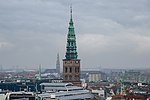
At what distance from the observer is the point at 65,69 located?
90.1 metres

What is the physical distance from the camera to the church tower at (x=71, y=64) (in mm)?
89750

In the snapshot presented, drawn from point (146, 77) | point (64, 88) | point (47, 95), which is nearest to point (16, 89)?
point (64, 88)

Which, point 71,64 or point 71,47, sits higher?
point 71,47

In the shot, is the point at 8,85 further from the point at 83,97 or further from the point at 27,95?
the point at 27,95

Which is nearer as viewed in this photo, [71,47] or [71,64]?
[71,64]

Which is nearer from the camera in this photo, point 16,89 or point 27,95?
point 27,95

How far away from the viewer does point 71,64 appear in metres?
90.3

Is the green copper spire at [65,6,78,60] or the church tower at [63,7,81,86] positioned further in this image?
the green copper spire at [65,6,78,60]

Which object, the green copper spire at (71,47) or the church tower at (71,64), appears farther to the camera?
the green copper spire at (71,47)

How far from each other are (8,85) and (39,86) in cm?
748

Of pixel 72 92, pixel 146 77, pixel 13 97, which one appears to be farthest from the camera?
pixel 146 77

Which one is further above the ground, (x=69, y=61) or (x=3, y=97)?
(x=69, y=61)

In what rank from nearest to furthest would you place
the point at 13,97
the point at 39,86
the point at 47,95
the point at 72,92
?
the point at 13,97, the point at 47,95, the point at 72,92, the point at 39,86

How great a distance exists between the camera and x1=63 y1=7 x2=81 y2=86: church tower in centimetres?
8975
